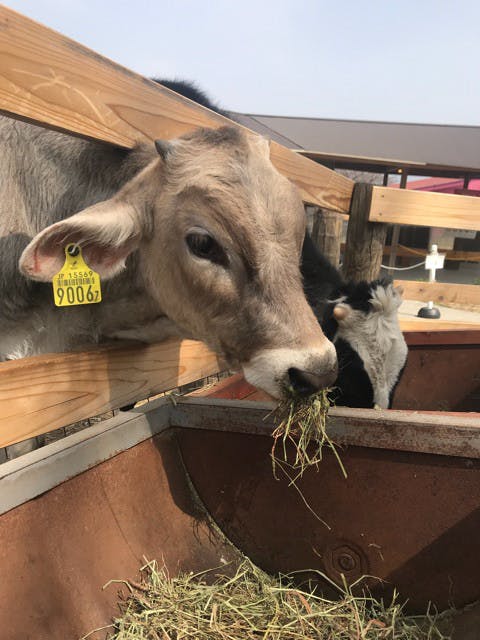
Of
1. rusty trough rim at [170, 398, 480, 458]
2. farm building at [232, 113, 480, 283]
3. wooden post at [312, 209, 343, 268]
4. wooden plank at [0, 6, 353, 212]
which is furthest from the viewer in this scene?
farm building at [232, 113, 480, 283]

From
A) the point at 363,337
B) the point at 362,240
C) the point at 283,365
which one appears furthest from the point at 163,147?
the point at 362,240

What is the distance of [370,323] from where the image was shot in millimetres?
3268

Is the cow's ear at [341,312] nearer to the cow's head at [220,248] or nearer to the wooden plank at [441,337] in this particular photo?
the wooden plank at [441,337]

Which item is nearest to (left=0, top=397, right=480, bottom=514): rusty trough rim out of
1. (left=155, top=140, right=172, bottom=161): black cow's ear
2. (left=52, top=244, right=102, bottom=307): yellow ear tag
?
(left=52, top=244, right=102, bottom=307): yellow ear tag

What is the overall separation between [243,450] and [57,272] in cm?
112

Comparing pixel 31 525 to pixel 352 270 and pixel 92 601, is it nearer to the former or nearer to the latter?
pixel 92 601

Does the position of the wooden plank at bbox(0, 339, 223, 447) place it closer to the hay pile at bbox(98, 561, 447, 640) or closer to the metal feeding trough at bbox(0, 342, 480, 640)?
the metal feeding trough at bbox(0, 342, 480, 640)

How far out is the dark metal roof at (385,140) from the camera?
59.0ft

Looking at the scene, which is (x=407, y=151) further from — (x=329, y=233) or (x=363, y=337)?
(x=363, y=337)

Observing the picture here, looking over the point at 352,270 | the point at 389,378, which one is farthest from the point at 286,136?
the point at 389,378

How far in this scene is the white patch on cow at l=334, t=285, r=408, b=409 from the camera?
3.16 metres

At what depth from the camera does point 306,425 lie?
6.44 ft

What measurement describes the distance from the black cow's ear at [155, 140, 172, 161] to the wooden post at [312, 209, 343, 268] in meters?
2.94

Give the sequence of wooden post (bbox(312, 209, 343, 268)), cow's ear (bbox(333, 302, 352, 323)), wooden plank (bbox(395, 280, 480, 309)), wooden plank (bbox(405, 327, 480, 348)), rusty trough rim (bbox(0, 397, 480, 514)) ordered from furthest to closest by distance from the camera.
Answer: wooden plank (bbox(395, 280, 480, 309)) < wooden post (bbox(312, 209, 343, 268)) < wooden plank (bbox(405, 327, 480, 348)) < cow's ear (bbox(333, 302, 352, 323)) < rusty trough rim (bbox(0, 397, 480, 514))
